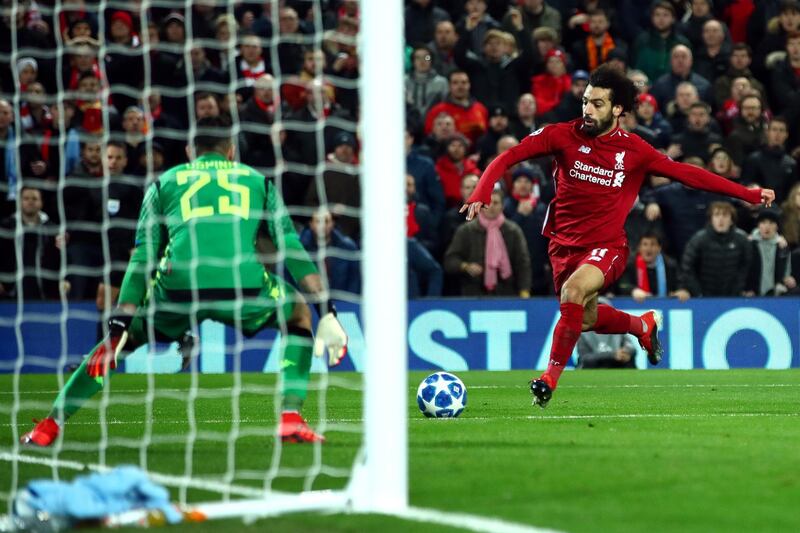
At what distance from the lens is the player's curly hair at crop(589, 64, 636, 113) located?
963cm

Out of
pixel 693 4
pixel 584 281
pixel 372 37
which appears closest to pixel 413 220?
pixel 693 4

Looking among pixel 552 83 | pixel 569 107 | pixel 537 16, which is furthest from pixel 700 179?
pixel 537 16

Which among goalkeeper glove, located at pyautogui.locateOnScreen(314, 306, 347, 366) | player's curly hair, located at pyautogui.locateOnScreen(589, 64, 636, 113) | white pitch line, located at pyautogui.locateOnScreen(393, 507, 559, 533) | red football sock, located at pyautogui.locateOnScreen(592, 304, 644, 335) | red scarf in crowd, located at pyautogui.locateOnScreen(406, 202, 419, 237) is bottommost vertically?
white pitch line, located at pyautogui.locateOnScreen(393, 507, 559, 533)

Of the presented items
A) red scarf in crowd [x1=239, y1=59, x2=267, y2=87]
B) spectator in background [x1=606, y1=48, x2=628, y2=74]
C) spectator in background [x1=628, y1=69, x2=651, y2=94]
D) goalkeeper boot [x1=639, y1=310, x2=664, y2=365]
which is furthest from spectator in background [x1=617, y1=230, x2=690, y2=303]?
goalkeeper boot [x1=639, y1=310, x2=664, y2=365]

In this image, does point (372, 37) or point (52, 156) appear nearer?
point (372, 37)

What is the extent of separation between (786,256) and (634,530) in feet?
40.0

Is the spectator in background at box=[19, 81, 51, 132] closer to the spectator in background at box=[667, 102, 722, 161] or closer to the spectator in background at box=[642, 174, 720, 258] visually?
the spectator in background at box=[642, 174, 720, 258]

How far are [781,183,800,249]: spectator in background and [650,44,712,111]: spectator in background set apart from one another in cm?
212

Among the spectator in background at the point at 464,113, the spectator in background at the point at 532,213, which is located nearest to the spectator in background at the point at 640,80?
the spectator in background at the point at 532,213

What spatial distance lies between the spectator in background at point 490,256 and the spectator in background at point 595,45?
3344 mm

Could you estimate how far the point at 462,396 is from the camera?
9438mm

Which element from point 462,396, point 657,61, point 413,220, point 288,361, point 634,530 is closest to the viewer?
point 634,530

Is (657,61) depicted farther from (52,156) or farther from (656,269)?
(52,156)

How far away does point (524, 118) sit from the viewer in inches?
685
